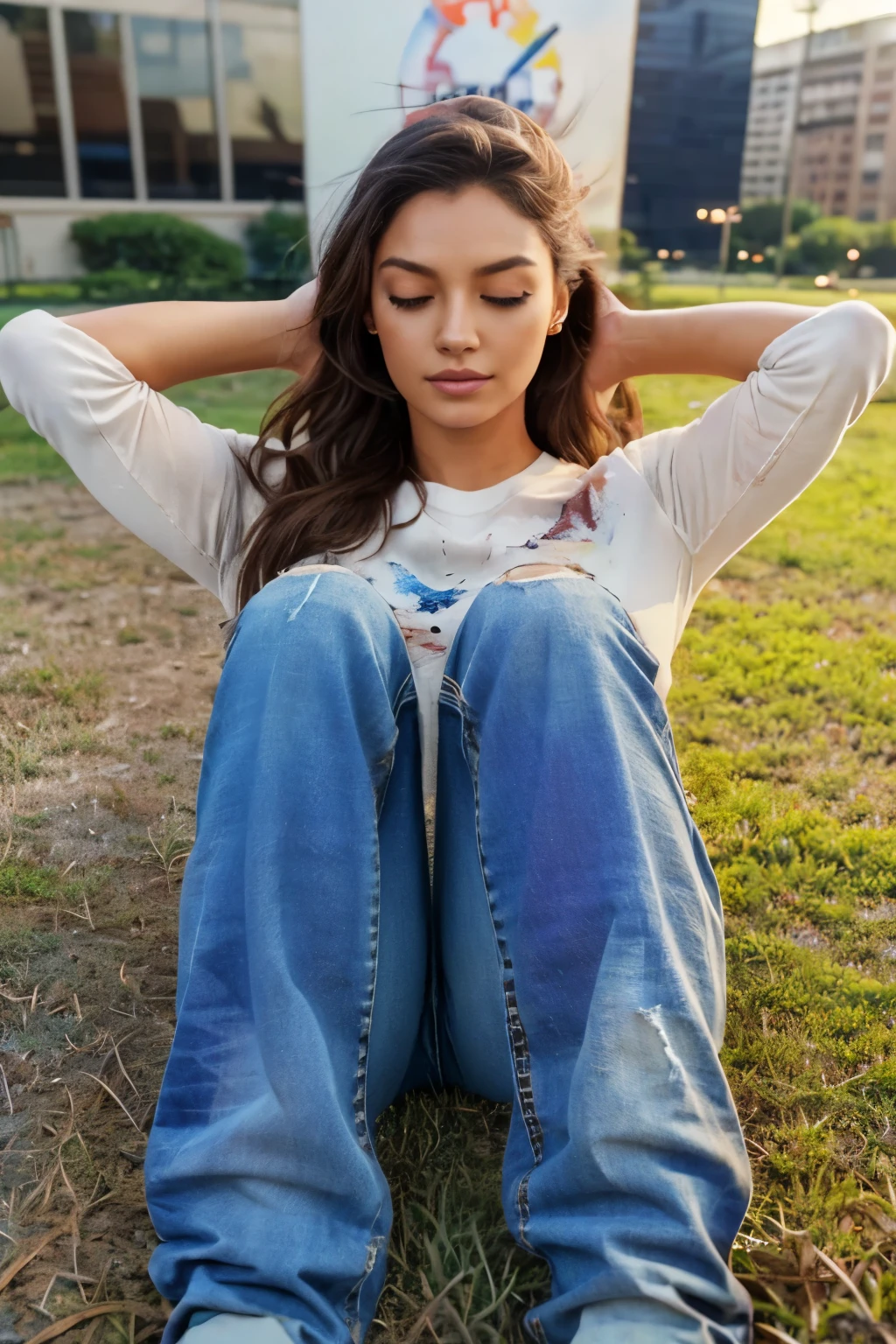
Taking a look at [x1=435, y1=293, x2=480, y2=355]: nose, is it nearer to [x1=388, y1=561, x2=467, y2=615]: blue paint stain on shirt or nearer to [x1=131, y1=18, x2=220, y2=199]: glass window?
[x1=388, y1=561, x2=467, y2=615]: blue paint stain on shirt

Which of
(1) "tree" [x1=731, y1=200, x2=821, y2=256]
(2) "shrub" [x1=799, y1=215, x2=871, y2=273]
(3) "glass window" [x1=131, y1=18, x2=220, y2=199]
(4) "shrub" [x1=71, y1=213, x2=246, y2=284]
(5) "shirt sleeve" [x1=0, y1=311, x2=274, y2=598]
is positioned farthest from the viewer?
(2) "shrub" [x1=799, y1=215, x2=871, y2=273]

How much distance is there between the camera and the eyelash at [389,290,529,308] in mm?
1706

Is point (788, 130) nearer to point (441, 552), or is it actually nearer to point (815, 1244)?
point (441, 552)

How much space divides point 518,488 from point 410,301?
34 cm

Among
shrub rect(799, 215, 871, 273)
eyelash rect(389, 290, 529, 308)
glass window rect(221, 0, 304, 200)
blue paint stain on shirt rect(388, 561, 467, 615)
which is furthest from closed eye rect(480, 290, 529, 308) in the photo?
shrub rect(799, 215, 871, 273)

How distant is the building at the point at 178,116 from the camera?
341 inches

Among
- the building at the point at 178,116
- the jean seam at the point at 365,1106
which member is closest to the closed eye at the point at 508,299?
the jean seam at the point at 365,1106

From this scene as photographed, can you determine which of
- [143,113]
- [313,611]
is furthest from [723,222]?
[313,611]

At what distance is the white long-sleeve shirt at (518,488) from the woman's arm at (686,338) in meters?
0.08

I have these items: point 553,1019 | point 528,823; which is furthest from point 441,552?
point 553,1019

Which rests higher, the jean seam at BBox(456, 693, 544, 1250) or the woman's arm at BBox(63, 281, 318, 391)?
the woman's arm at BBox(63, 281, 318, 391)

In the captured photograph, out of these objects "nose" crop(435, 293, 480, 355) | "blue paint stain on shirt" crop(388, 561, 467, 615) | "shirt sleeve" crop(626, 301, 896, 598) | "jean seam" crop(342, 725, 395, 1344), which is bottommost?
"jean seam" crop(342, 725, 395, 1344)

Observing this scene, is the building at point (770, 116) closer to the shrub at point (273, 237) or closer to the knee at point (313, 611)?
the shrub at point (273, 237)

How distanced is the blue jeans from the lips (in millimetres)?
466
